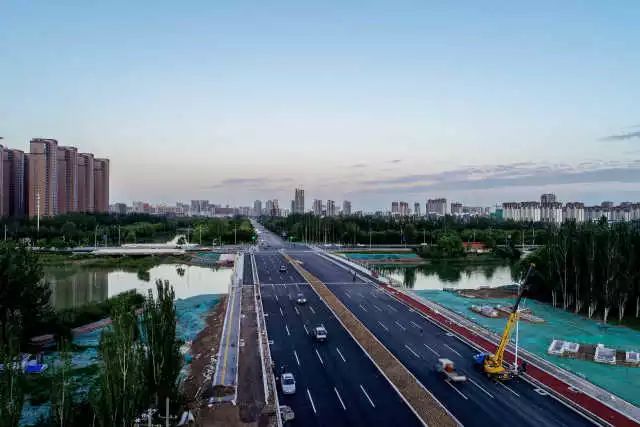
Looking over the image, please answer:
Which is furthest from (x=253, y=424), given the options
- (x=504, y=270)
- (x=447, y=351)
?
(x=504, y=270)

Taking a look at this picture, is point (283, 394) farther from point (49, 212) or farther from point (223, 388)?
point (49, 212)

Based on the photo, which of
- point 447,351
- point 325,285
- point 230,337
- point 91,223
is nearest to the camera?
point 447,351

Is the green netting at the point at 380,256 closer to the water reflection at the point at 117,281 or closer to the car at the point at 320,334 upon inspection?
the water reflection at the point at 117,281

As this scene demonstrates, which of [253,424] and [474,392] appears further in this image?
[474,392]

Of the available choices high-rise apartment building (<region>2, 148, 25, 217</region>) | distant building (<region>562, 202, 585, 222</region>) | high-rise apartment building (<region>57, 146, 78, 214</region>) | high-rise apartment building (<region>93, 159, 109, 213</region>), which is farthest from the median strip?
distant building (<region>562, 202, 585, 222</region>)

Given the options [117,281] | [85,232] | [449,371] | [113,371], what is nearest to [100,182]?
[85,232]

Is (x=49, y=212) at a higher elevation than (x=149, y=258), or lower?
higher
